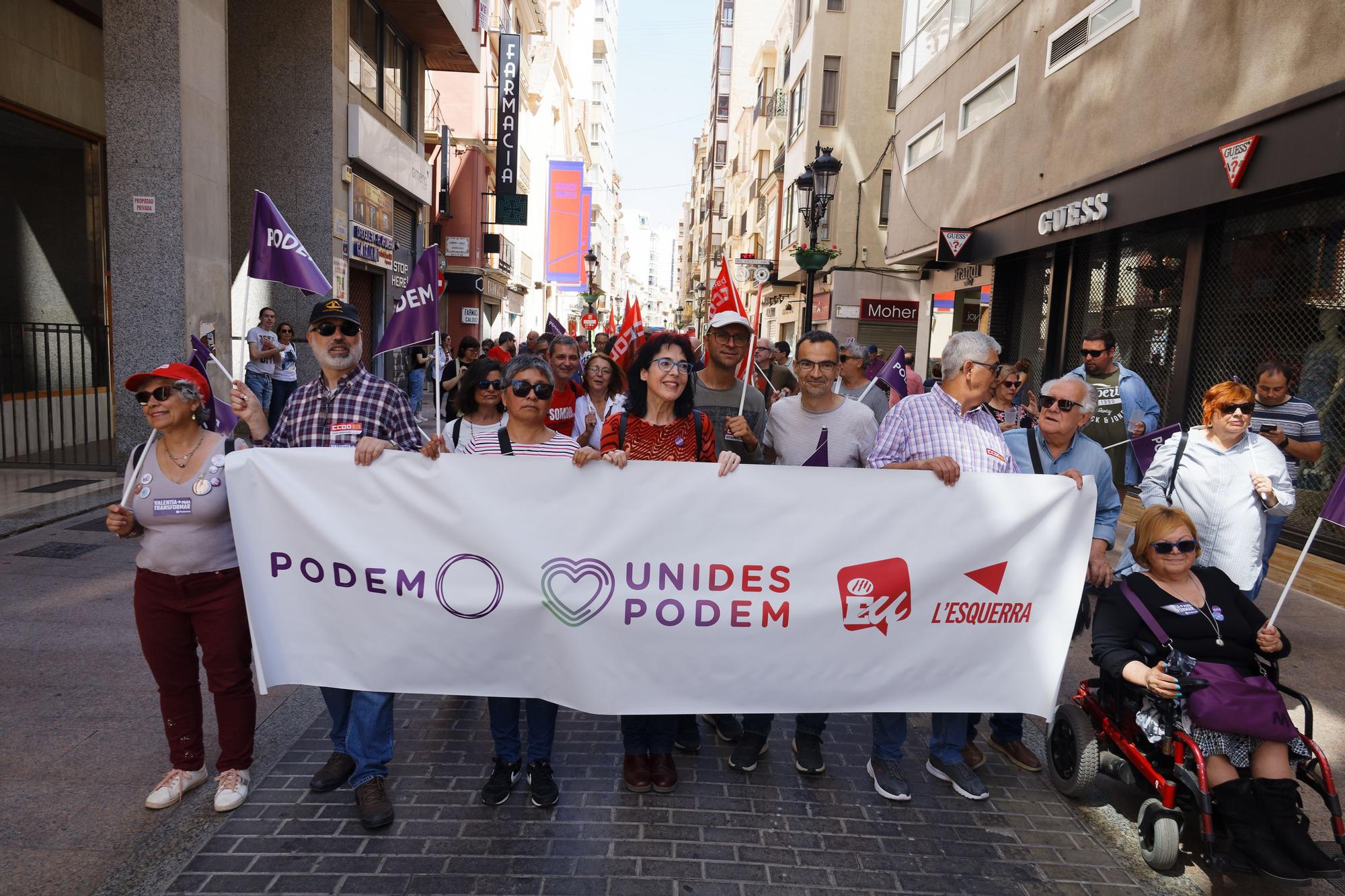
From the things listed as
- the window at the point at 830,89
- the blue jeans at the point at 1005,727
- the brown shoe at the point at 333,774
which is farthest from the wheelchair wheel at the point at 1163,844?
the window at the point at 830,89

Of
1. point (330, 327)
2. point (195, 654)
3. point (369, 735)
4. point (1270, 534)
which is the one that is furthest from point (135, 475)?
point (1270, 534)

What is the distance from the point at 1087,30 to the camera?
12.5 m

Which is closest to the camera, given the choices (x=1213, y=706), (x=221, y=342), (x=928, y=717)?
(x=1213, y=706)

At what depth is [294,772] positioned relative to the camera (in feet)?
13.4

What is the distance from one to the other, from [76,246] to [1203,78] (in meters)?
15.6

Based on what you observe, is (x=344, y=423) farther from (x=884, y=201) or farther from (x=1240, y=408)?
(x=884, y=201)

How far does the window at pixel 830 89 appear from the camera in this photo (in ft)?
95.5

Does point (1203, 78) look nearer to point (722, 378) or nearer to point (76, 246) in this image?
point (722, 378)

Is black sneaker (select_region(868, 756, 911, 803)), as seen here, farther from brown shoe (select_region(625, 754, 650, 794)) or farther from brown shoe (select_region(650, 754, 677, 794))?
brown shoe (select_region(625, 754, 650, 794))

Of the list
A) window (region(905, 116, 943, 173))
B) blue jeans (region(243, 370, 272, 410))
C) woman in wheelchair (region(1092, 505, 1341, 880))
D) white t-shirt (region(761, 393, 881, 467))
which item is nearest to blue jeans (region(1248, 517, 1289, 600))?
woman in wheelchair (region(1092, 505, 1341, 880))

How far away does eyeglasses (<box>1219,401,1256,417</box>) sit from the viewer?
15.7 feet

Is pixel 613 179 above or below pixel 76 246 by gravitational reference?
above

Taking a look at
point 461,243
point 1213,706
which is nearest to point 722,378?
Result: point 1213,706

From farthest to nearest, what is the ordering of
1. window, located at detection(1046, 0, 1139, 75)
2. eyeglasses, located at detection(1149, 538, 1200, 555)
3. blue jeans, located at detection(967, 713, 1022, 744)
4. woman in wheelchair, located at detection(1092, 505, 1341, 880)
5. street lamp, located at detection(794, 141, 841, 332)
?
street lamp, located at detection(794, 141, 841, 332) → window, located at detection(1046, 0, 1139, 75) → blue jeans, located at detection(967, 713, 1022, 744) → eyeglasses, located at detection(1149, 538, 1200, 555) → woman in wheelchair, located at detection(1092, 505, 1341, 880)
